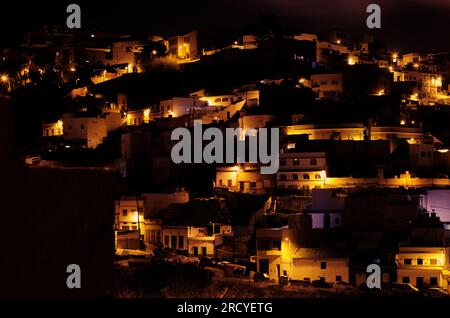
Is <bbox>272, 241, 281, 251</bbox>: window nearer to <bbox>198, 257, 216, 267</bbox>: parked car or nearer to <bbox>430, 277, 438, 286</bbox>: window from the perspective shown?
<bbox>198, 257, 216, 267</bbox>: parked car

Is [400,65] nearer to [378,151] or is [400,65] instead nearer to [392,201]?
[378,151]

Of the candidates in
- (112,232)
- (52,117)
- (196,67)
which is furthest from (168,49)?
(112,232)

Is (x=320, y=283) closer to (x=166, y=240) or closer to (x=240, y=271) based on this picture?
(x=240, y=271)

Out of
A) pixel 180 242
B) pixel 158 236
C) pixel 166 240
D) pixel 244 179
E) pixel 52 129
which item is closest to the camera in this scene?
pixel 180 242

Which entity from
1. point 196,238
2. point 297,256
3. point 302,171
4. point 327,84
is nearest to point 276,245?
point 297,256

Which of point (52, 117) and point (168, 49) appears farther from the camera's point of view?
point (168, 49)

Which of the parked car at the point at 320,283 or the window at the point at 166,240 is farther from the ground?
the window at the point at 166,240

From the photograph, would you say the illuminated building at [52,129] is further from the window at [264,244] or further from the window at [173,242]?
the window at [264,244]

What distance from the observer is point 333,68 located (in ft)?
139

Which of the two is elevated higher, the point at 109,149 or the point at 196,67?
the point at 196,67

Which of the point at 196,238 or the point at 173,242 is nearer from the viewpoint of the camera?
the point at 196,238

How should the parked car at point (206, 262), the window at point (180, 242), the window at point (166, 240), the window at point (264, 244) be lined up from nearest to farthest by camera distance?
the parked car at point (206, 262) < the window at point (264, 244) < the window at point (180, 242) < the window at point (166, 240)

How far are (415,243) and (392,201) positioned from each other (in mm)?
2663

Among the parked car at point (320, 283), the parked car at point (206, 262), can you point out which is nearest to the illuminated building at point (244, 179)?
the parked car at point (206, 262)
